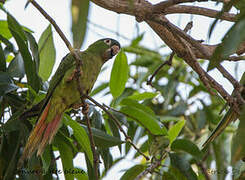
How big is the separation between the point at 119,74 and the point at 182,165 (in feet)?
1.77

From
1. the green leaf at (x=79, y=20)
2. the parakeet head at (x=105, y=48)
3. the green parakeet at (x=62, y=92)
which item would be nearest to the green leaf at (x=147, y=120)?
the green parakeet at (x=62, y=92)

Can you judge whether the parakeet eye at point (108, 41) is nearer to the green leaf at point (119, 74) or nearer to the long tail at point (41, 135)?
the green leaf at point (119, 74)

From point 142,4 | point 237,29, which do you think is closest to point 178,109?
point 142,4

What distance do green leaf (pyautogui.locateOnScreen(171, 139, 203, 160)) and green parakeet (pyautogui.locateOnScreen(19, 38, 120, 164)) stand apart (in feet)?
1.46

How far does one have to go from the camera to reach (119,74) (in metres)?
1.76

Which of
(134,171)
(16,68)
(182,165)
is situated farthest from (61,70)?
(182,165)

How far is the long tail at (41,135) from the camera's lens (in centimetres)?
146

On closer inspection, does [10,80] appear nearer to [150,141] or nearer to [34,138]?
[34,138]

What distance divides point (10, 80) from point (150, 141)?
0.61m

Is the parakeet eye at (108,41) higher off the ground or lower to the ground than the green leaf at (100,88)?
higher

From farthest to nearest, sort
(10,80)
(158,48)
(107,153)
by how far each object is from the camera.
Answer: (158,48) → (107,153) → (10,80)

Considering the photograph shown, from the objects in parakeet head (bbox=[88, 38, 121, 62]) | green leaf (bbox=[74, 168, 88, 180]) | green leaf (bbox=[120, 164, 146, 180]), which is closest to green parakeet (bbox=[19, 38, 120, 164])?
parakeet head (bbox=[88, 38, 121, 62])

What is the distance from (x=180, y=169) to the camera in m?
1.40

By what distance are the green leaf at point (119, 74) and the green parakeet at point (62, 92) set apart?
0.34ft
